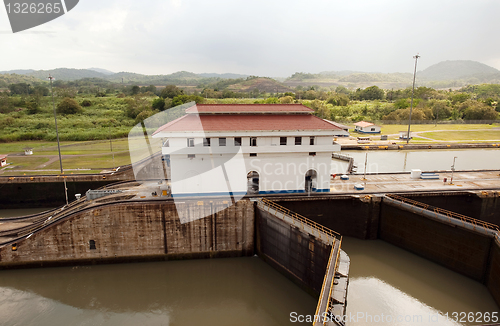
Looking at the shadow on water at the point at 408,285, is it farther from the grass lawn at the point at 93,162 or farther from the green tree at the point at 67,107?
the green tree at the point at 67,107

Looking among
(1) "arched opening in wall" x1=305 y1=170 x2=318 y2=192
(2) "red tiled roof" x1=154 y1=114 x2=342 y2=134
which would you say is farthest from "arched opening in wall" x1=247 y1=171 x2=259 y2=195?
(2) "red tiled roof" x1=154 y1=114 x2=342 y2=134

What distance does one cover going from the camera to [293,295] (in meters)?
17.6

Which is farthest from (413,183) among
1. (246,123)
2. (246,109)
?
(246,109)

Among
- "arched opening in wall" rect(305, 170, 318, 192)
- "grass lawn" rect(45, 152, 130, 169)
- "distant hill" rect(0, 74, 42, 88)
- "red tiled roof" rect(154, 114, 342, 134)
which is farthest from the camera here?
"distant hill" rect(0, 74, 42, 88)

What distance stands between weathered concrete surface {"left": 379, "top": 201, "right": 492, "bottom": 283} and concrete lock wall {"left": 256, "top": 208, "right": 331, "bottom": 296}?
8.70 m

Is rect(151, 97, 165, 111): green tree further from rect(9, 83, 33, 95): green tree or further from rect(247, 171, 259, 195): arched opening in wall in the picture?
rect(247, 171, 259, 195): arched opening in wall

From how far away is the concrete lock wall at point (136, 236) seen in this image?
19531 millimetres

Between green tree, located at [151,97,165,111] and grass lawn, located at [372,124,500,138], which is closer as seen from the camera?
grass lawn, located at [372,124,500,138]

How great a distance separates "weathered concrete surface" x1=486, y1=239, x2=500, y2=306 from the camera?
16.4 metres

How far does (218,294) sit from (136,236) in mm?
7055

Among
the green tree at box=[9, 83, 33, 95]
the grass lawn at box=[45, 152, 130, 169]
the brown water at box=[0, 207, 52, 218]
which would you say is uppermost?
the green tree at box=[9, 83, 33, 95]

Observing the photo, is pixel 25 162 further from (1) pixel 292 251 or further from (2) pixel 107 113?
(2) pixel 107 113

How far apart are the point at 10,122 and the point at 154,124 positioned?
29.2m

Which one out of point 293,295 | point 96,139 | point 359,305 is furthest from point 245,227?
point 96,139
